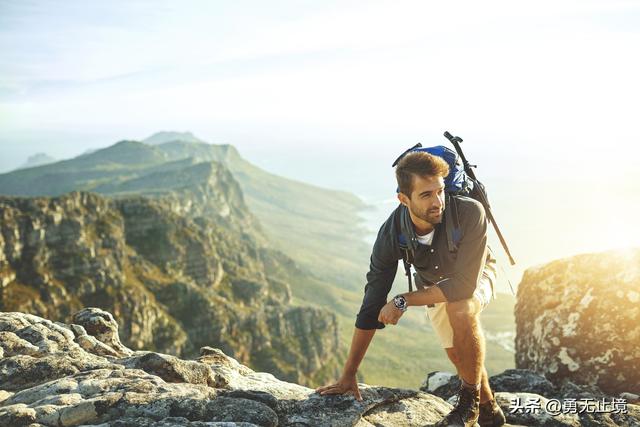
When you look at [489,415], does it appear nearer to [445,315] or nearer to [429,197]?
[445,315]

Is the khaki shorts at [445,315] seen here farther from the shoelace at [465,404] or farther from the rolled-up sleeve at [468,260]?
the shoelace at [465,404]

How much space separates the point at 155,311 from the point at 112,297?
57.8 feet

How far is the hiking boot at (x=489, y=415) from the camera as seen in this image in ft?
34.1

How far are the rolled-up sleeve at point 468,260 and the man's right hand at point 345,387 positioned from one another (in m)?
3.15

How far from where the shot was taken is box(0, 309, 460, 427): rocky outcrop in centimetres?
899

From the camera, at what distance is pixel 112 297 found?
17212 centimetres

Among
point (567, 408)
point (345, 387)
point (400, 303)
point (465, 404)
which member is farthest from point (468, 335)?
point (567, 408)

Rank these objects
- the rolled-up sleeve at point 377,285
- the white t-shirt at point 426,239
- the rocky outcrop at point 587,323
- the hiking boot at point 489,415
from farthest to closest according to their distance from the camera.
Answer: the rocky outcrop at point 587,323
the hiking boot at point 489,415
the rolled-up sleeve at point 377,285
the white t-shirt at point 426,239

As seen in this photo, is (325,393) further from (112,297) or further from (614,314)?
(112,297)

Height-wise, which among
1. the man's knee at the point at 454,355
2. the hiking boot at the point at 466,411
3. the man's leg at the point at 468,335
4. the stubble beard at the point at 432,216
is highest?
the stubble beard at the point at 432,216

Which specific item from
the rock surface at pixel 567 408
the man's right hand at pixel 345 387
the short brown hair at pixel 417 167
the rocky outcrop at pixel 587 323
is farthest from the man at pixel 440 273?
the rocky outcrop at pixel 587 323

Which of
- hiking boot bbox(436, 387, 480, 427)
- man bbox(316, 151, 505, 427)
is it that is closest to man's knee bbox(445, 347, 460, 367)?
man bbox(316, 151, 505, 427)

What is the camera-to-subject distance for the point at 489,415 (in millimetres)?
10445

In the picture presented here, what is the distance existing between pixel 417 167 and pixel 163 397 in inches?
267
